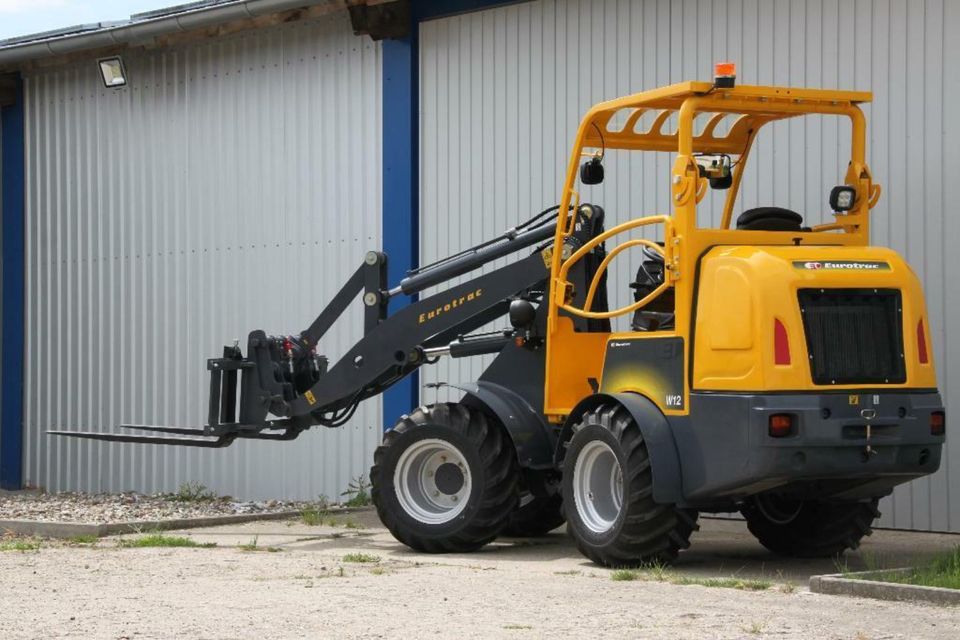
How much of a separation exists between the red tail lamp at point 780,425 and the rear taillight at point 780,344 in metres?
0.31

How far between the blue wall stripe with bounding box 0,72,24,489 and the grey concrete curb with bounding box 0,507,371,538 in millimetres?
6540

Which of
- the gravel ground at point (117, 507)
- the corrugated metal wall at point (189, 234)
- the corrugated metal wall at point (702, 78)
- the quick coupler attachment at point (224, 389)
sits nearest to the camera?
the corrugated metal wall at point (702, 78)

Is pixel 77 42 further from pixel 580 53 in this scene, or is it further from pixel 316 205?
pixel 580 53

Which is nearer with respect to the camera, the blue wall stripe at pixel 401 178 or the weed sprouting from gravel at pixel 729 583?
the weed sprouting from gravel at pixel 729 583

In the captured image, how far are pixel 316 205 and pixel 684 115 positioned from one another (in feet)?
24.2

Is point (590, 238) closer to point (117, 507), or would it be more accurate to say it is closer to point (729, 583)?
point (729, 583)

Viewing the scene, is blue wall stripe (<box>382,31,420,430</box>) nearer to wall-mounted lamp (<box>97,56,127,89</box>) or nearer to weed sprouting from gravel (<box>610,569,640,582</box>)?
wall-mounted lamp (<box>97,56,127,89</box>)

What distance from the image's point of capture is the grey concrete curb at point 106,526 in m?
13.4

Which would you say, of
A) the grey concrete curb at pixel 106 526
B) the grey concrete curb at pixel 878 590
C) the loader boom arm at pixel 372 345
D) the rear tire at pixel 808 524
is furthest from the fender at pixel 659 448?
the grey concrete curb at pixel 106 526

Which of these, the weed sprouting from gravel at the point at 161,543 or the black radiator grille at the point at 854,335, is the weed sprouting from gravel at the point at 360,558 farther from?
the black radiator grille at the point at 854,335

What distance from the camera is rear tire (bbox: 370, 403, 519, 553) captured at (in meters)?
11.7

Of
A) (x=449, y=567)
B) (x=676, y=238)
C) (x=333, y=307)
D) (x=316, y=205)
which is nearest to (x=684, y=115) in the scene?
(x=676, y=238)

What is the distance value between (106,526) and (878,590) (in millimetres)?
6501

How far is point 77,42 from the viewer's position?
18.8 meters
